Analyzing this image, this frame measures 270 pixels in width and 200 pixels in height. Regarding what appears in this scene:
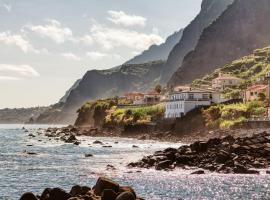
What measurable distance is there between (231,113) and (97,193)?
99.9 metres

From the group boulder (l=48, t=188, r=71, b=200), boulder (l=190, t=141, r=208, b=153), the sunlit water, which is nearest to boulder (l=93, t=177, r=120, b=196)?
boulder (l=48, t=188, r=71, b=200)

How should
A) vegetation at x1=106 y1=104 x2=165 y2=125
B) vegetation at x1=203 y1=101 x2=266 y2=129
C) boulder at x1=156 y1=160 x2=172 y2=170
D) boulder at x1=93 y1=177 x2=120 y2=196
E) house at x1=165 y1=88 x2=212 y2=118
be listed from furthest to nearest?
1. vegetation at x1=106 y1=104 x2=165 y2=125
2. house at x1=165 y1=88 x2=212 y2=118
3. vegetation at x1=203 y1=101 x2=266 y2=129
4. boulder at x1=156 y1=160 x2=172 y2=170
5. boulder at x1=93 y1=177 x2=120 y2=196

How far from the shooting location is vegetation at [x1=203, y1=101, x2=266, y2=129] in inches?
5103

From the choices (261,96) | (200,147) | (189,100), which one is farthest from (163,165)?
(189,100)

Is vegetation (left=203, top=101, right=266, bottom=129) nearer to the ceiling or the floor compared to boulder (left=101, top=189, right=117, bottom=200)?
nearer to the ceiling

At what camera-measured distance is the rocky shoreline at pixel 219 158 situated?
217ft

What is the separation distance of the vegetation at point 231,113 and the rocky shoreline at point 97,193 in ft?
288

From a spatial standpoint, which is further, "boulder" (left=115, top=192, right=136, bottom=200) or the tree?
the tree

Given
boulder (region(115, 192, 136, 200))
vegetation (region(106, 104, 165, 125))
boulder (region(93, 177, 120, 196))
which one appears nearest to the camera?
boulder (region(115, 192, 136, 200))

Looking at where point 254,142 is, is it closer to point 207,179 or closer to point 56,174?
point 207,179

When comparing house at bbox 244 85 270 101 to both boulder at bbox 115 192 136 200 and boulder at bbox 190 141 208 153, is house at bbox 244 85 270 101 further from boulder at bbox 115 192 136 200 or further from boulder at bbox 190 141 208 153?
boulder at bbox 115 192 136 200

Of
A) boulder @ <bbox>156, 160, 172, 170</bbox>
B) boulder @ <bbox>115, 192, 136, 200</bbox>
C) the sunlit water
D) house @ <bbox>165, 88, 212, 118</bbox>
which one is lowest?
the sunlit water

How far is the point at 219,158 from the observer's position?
69.6 meters

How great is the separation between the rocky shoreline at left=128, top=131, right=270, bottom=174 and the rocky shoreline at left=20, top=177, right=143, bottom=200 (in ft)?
86.6
